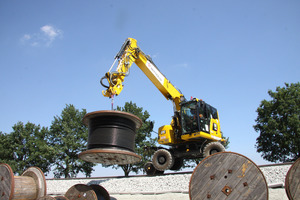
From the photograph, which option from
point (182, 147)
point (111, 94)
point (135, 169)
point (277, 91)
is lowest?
point (135, 169)

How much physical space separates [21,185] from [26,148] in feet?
102

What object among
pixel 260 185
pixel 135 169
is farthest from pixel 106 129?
pixel 135 169

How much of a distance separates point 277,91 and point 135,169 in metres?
20.3

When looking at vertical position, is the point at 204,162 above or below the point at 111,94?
below

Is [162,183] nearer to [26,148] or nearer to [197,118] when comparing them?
[197,118]

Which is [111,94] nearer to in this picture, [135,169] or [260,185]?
[260,185]

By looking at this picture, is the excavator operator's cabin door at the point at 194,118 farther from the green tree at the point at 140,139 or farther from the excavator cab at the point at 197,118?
the green tree at the point at 140,139

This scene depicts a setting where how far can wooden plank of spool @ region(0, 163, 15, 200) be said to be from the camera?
225 inches

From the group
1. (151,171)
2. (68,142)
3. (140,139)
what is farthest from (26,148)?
(151,171)

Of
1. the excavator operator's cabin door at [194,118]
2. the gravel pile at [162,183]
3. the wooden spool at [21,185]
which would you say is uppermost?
the excavator operator's cabin door at [194,118]

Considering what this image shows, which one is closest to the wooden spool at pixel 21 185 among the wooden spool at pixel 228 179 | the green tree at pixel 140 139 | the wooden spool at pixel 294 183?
the wooden spool at pixel 228 179

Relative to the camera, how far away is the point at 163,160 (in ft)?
42.7

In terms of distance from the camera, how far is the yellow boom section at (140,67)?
857 cm

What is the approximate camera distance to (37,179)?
21.1ft
